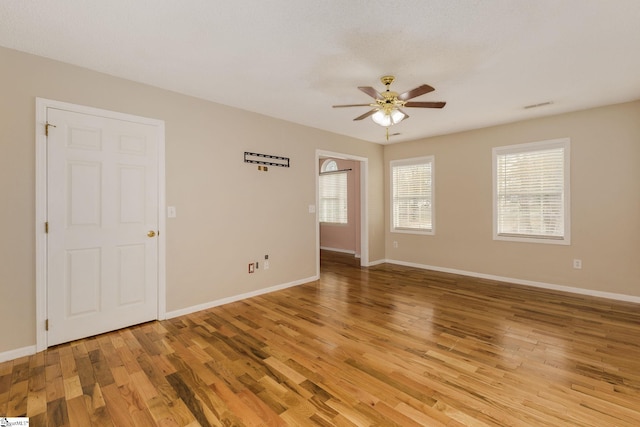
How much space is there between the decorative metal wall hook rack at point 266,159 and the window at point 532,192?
3.46m

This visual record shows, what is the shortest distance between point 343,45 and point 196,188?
2.31 m

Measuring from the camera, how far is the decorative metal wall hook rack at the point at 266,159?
13.5 ft

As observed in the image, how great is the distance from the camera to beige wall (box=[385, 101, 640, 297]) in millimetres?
3881

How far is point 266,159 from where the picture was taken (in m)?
4.31

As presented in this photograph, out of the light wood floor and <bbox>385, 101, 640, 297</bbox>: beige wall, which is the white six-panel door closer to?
the light wood floor

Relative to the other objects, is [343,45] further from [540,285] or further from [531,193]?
[540,285]

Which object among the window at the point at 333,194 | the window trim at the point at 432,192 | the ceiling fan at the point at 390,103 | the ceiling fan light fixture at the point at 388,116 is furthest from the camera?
the window at the point at 333,194

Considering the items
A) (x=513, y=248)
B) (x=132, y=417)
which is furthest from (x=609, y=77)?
(x=132, y=417)

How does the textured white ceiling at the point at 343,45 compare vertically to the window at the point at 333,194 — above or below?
above

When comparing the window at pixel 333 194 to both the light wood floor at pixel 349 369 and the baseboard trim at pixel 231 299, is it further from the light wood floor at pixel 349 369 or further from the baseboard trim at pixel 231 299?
the light wood floor at pixel 349 369

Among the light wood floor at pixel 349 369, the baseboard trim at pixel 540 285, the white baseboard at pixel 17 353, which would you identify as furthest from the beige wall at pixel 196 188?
the baseboard trim at pixel 540 285

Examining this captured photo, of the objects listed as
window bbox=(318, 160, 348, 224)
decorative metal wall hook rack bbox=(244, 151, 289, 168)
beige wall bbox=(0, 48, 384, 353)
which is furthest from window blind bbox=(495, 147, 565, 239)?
window bbox=(318, 160, 348, 224)

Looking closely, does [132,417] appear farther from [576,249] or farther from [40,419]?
[576,249]

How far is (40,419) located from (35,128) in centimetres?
229
